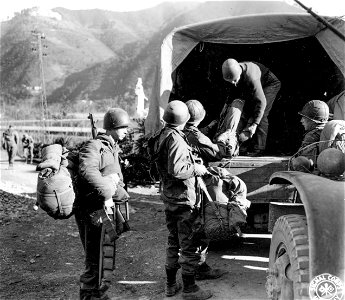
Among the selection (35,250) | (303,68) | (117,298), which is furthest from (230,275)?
(303,68)

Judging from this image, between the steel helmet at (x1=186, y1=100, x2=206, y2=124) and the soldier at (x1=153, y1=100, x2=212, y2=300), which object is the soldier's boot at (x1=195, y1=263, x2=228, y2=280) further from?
the steel helmet at (x1=186, y1=100, x2=206, y2=124)

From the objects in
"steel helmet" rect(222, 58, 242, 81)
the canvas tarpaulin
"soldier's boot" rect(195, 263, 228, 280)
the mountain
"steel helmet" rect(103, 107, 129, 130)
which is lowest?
"soldier's boot" rect(195, 263, 228, 280)

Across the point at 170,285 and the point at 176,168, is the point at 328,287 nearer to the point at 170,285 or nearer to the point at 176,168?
the point at 176,168

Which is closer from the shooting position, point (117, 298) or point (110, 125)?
point (110, 125)

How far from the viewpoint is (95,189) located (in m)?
3.39

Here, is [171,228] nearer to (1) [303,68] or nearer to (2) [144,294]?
(2) [144,294]

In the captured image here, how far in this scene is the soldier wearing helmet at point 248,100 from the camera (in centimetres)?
538

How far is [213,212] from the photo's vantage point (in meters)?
3.64

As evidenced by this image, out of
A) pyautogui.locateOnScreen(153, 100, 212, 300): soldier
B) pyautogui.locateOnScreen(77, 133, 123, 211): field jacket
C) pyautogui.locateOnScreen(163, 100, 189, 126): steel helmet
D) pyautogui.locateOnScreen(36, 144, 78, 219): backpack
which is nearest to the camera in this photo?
pyautogui.locateOnScreen(36, 144, 78, 219): backpack

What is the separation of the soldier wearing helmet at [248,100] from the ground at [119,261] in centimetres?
147

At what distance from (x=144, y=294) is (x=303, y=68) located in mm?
4773

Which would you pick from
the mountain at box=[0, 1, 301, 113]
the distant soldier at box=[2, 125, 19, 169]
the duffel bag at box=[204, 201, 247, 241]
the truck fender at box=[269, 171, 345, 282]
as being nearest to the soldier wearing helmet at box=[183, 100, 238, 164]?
the duffel bag at box=[204, 201, 247, 241]

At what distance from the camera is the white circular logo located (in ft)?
6.88

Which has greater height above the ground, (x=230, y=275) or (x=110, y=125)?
(x=110, y=125)
